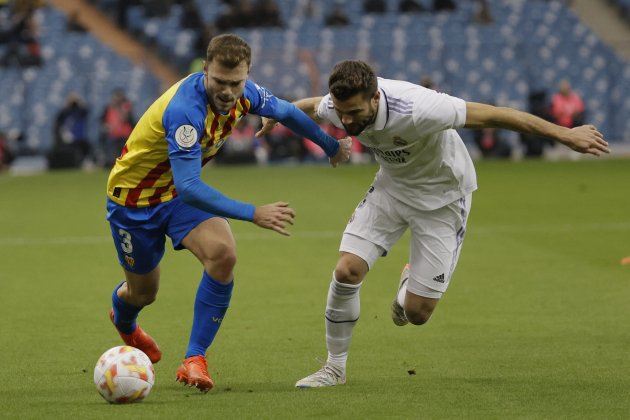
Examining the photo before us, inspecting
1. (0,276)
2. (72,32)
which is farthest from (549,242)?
(72,32)

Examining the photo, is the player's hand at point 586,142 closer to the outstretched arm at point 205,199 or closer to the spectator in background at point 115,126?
the outstretched arm at point 205,199

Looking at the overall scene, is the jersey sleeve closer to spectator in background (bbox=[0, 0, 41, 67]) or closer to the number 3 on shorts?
the number 3 on shorts

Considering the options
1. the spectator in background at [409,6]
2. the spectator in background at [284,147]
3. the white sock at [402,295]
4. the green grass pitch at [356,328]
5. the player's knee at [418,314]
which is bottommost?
the spectator in background at [284,147]

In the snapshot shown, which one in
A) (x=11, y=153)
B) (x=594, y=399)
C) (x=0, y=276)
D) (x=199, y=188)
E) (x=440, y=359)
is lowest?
(x=11, y=153)

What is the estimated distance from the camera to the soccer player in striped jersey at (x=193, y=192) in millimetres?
6113

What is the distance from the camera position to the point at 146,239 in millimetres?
6785

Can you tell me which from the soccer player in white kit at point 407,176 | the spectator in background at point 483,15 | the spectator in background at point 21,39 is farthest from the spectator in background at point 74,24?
the soccer player in white kit at point 407,176

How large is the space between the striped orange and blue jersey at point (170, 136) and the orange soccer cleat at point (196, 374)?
938mm

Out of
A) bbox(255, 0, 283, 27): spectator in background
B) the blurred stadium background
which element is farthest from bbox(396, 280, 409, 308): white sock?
bbox(255, 0, 283, 27): spectator in background

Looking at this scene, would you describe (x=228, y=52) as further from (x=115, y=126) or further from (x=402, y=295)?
(x=115, y=126)

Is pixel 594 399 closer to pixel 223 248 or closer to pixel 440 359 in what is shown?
pixel 440 359

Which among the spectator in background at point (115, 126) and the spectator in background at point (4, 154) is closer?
the spectator in background at point (4, 154)

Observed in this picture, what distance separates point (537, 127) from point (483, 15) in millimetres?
25054

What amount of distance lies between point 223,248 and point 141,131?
823 mm
